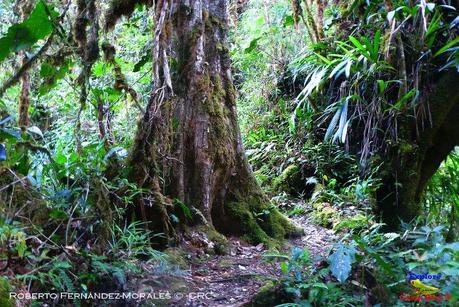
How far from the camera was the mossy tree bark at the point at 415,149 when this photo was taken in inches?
156

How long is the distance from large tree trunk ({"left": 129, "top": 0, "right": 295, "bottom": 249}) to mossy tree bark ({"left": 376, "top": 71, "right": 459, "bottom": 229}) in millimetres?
1083

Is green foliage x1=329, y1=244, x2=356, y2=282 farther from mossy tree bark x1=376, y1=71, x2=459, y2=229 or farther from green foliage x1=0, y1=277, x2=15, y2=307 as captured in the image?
green foliage x1=0, y1=277, x2=15, y2=307

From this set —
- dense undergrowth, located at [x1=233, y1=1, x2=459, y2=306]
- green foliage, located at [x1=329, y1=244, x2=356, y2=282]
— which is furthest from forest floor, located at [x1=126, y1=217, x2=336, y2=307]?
green foliage, located at [x1=329, y1=244, x2=356, y2=282]

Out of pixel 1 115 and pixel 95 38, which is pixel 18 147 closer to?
pixel 1 115

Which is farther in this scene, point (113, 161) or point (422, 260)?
point (113, 161)

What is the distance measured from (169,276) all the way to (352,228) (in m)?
2.52

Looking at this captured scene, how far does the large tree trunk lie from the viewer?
3.61 meters

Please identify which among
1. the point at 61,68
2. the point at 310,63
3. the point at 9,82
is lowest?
the point at 9,82

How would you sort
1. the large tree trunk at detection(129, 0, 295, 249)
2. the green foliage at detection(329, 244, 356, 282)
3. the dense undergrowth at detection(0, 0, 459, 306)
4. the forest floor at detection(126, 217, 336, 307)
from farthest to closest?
the large tree trunk at detection(129, 0, 295, 249)
the forest floor at detection(126, 217, 336, 307)
the green foliage at detection(329, 244, 356, 282)
the dense undergrowth at detection(0, 0, 459, 306)

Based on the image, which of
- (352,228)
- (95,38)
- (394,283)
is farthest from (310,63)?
(394,283)

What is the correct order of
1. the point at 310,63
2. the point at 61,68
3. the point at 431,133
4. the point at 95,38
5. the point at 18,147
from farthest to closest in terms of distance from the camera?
the point at 310,63 < the point at 431,133 < the point at 61,68 < the point at 95,38 < the point at 18,147

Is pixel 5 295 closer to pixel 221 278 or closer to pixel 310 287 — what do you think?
pixel 221 278

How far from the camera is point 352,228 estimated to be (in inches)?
192

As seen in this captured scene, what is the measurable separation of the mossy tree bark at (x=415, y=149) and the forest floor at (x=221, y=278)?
2.56ft
